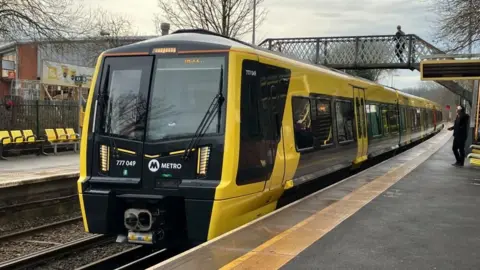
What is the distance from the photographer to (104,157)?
693 centimetres

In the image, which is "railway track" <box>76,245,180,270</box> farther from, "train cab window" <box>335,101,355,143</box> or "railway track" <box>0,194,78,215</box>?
"train cab window" <box>335,101,355,143</box>

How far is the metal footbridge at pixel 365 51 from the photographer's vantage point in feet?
95.8

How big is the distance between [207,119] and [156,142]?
0.74 m

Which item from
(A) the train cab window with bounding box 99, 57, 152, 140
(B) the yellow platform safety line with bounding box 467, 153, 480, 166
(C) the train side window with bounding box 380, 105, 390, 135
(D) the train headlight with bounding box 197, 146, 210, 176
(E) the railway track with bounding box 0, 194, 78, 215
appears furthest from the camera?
(C) the train side window with bounding box 380, 105, 390, 135

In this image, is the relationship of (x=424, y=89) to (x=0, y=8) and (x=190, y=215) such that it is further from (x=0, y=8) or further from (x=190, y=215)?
(x=190, y=215)

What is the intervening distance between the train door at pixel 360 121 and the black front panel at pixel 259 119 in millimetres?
5855

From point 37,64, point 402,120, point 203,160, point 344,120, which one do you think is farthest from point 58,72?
point 203,160

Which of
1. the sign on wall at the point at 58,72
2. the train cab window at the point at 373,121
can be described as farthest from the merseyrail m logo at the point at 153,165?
the sign on wall at the point at 58,72

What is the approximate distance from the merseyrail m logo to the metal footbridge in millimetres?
21828

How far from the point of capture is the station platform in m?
5.25

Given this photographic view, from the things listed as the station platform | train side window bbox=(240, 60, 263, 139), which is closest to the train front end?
train side window bbox=(240, 60, 263, 139)

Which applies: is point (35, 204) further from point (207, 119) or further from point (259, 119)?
point (259, 119)

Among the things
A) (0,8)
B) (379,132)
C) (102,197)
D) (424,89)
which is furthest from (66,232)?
(424,89)

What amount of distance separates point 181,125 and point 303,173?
307 centimetres
